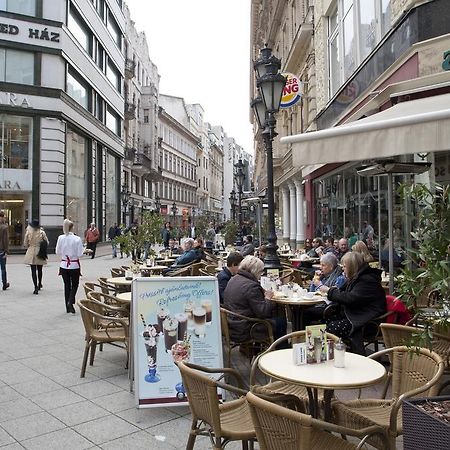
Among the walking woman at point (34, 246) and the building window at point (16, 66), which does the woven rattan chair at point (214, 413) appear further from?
the building window at point (16, 66)

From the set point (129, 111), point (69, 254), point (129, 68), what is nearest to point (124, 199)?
→ point (129, 111)

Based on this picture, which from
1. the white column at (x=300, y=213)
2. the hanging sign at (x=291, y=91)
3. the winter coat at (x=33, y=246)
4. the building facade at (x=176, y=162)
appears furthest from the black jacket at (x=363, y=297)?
the building facade at (x=176, y=162)

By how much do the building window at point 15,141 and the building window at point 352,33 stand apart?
1573 cm

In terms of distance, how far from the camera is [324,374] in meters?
3.17

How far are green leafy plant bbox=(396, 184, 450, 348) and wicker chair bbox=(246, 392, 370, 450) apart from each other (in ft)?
2.57

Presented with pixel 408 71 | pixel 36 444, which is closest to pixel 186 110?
pixel 408 71

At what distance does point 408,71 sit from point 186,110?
76.1 meters

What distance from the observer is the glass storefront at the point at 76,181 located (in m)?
26.9

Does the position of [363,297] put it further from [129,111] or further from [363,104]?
[129,111]

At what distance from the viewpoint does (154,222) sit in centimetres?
1380

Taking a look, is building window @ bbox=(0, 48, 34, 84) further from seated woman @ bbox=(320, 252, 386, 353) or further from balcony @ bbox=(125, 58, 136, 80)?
seated woman @ bbox=(320, 252, 386, 353)

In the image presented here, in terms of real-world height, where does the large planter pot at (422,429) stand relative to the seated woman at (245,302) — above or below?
below

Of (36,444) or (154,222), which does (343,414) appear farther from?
(154,222)

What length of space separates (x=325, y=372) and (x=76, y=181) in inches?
1070
